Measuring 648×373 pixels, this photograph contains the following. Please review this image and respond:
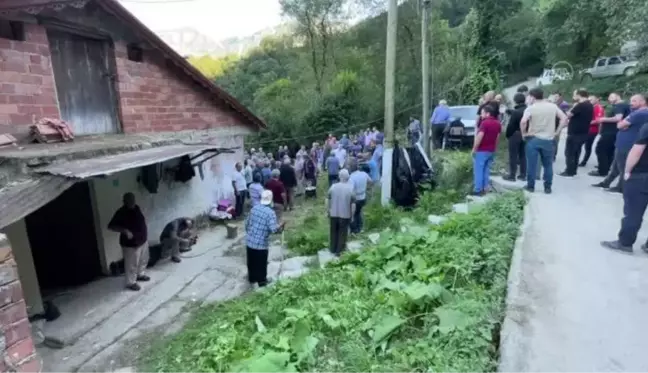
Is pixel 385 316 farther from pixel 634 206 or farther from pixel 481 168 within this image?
pixel 481 168

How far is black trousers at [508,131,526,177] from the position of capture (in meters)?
6.78

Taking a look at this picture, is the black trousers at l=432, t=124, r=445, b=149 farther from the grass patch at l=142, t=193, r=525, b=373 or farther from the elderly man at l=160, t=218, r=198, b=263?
the elderly man at l=160, t=218, r=198, b=263

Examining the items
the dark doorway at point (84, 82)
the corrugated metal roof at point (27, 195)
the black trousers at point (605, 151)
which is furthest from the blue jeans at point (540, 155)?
the dark doorway at point (84, 82)

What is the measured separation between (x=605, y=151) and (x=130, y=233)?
833cm

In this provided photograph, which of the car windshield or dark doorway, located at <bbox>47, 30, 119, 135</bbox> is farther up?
dark doorway, located at <bbox>47, 30, 119, 135</bbox>

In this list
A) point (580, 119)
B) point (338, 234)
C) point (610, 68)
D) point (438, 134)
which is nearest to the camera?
point (580, 119)

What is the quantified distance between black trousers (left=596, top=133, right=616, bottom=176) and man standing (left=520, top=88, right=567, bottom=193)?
1.87 metres

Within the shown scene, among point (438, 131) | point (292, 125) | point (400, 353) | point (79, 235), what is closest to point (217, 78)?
point (292, 125)

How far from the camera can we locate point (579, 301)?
312 centimetres

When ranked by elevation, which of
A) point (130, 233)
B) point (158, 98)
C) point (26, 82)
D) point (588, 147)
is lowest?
point (130, 233)

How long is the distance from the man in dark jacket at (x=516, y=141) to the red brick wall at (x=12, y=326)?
692 centimetres

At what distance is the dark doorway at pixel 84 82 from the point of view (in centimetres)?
642

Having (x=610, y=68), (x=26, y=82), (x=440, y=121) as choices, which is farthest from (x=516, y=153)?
(x=610, y=68)

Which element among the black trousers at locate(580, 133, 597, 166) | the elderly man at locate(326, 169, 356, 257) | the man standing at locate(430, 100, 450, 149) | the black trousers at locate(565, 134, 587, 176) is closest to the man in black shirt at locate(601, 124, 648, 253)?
the black trousers at locate(565, 134, 587, 176)
